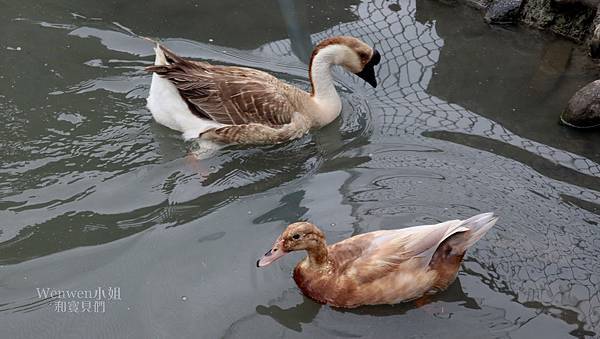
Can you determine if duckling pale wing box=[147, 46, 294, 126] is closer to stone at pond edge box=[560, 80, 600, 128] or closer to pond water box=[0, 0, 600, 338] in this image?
pond water box=[0, 0, 600, 338]

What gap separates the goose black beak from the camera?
6.05 m

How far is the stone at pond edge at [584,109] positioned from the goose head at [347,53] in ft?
5.34

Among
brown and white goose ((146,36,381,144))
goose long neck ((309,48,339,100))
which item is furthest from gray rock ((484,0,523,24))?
brown and white goose ((146,36,381,144))

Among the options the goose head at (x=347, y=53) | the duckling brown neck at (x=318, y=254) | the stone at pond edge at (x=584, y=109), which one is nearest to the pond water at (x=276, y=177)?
the stone at pond edge at (x=584, y=109)

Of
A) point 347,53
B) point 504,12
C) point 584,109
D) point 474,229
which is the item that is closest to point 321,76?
point 347,53

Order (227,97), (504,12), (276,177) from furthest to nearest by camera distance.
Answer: (504,12) → (227,97) → (276,177)

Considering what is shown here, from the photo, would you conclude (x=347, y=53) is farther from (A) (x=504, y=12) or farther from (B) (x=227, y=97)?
(A) (x=504, y=12)

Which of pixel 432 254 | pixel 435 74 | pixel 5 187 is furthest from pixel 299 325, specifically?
pixel 435 74

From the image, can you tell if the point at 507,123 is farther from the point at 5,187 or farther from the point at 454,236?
the point at 5,187

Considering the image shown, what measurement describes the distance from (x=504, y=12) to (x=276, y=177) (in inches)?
138

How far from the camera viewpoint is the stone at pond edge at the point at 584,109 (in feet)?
19.3

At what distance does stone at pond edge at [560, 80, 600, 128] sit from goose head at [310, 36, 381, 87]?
1629mm

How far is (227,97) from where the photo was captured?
5.72 meters

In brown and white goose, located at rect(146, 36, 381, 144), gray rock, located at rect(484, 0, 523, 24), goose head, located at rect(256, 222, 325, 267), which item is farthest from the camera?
gray rock, located at rect(484, 0, 523, 24)
